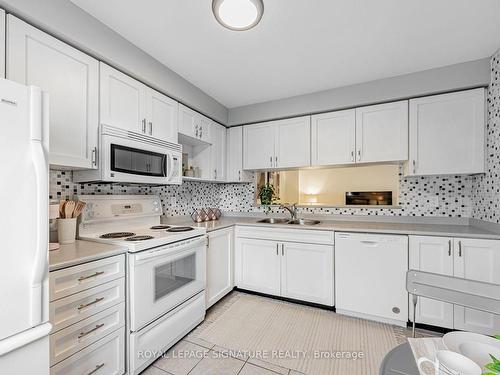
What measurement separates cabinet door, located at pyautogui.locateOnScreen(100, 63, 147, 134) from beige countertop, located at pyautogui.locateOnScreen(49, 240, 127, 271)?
899 mm

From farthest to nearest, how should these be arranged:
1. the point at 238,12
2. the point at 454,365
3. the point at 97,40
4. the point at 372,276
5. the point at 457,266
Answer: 1. the point at 372,276
2. the point at 457,266
3. the point at 97,40
4. the point at 238,12
5. the point at 454,365

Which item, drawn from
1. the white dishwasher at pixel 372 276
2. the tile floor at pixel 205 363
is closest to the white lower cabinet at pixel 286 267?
the white dishwasher at pixel 372 276

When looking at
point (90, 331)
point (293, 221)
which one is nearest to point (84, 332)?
point (90, 331)

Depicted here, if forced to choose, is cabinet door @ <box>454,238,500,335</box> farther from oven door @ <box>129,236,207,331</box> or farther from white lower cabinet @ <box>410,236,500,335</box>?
oven door @ <box>129,236,207,331</box>

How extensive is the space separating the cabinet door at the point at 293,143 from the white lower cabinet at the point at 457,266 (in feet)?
4.64

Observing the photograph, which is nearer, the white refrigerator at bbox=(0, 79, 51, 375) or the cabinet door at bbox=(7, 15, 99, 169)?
the white refrigerator at bbox=(0, 79, 51, 375)

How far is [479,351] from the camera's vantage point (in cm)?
69

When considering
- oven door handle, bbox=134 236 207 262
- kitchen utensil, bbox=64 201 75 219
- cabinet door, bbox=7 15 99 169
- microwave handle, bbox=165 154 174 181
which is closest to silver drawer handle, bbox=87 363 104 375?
oven door handle, bbox=134 236 207 262

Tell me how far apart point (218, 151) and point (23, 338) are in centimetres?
261

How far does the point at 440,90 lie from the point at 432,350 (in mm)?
2414

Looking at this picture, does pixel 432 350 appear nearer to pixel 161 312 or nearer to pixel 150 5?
pixel 161 312

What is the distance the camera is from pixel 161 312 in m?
1.79

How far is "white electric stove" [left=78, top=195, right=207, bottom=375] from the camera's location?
5.27 feet

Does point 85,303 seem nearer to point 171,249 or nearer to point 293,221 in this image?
point 171,249
